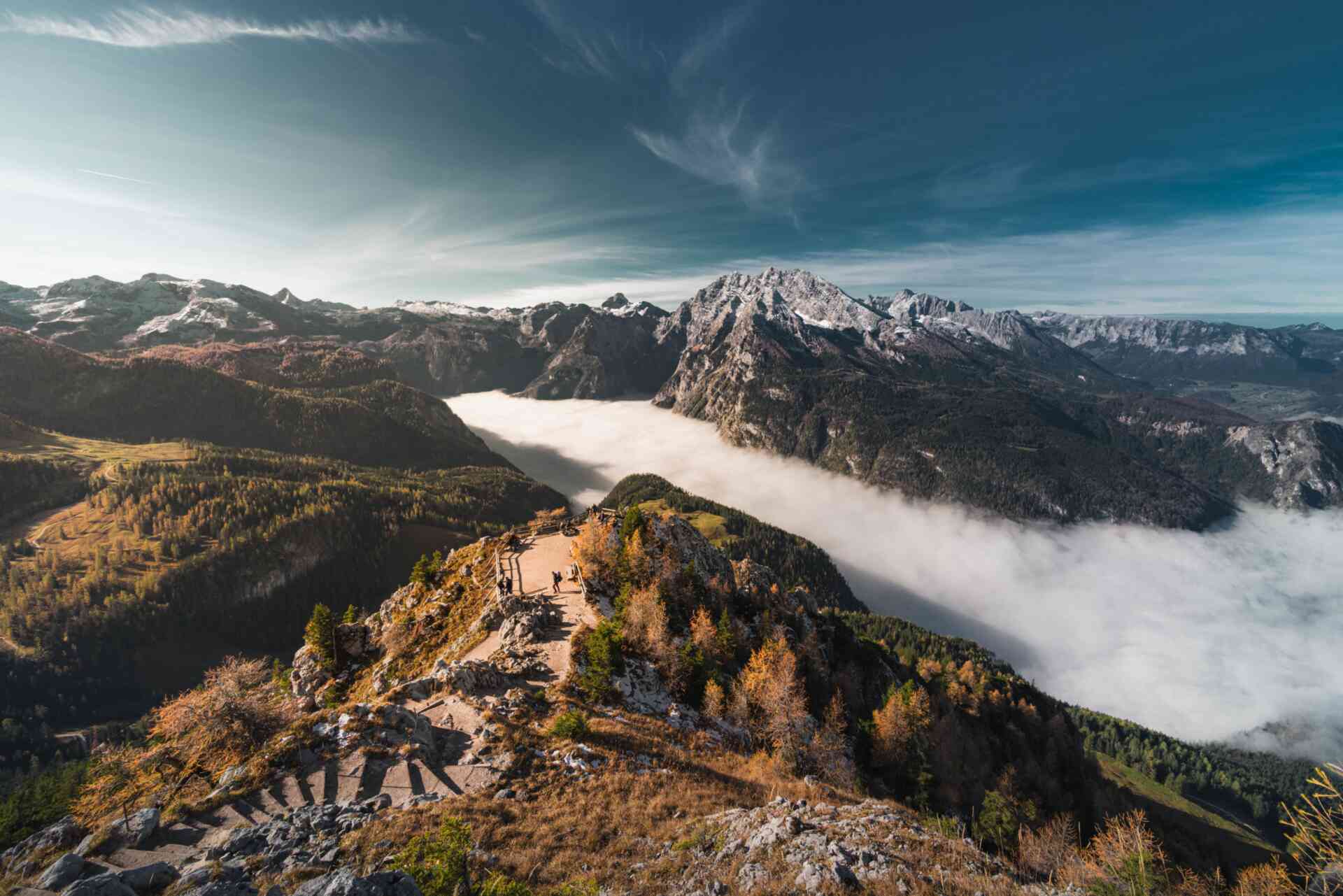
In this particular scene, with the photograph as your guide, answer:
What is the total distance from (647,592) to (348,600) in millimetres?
198048

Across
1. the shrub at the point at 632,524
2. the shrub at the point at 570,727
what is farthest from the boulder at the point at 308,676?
the shrub at the point at 632,524

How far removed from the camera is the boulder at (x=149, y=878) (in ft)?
51.1

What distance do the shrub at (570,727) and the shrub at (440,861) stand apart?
1241 cm

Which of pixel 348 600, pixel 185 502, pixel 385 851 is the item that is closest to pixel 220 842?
pixel 385 851

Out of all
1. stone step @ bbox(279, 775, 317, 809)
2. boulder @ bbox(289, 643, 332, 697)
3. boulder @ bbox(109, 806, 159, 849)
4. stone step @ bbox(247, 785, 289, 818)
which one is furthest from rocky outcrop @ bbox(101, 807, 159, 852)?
boulder @ bbox(289, 643, 332, 697)

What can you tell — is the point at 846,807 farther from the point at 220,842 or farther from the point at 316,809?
the point at 220,842

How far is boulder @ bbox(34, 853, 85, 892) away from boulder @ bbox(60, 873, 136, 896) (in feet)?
13.4

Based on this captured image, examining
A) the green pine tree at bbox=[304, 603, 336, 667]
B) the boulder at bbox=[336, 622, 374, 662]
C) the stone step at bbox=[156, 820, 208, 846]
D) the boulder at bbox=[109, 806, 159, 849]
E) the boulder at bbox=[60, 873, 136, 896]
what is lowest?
the boulder at bbox=[336, 622, 374, 662]

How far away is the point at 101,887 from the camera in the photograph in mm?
14664

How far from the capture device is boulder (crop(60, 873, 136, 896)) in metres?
13.9

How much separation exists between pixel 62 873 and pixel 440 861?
1370cm

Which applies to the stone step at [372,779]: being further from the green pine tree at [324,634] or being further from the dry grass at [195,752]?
the green pine tree at [324,634]

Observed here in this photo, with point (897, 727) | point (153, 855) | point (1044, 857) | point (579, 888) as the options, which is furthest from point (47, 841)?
point (897, 727)

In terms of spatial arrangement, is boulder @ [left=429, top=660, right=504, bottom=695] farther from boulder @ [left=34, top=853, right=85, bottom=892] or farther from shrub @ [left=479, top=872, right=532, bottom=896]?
shrub @ [left=479, top=872, right=532, bottom=896]
